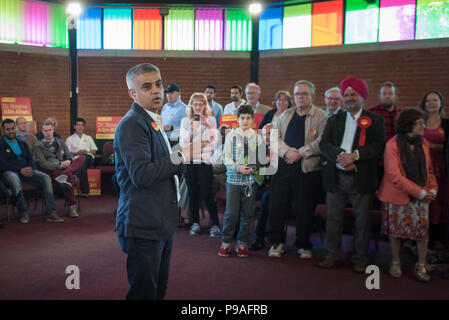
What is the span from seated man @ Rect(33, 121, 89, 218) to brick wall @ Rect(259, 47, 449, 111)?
4427 mm

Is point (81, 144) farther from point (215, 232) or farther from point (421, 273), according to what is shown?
point (421, 273)

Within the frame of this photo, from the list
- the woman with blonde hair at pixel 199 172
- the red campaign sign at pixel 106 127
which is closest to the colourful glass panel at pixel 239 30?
the red campaign sign at pixel 106 127

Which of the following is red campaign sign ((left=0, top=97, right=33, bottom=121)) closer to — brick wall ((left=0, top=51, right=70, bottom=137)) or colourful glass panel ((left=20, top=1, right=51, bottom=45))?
brick wall ((left=0, top=51, right=70, bottom=137))

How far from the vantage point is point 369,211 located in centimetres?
353

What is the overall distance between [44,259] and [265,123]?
2.78 metres

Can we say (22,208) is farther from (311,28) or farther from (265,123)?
(311,28)

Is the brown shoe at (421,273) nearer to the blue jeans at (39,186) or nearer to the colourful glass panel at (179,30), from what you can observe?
the blue jeans at (39,186)

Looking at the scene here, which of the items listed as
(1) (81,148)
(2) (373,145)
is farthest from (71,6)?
(2) (373,145)

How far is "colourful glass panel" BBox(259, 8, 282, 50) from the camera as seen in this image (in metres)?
8.31

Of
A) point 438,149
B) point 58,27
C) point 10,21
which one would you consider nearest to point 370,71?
point 438,149

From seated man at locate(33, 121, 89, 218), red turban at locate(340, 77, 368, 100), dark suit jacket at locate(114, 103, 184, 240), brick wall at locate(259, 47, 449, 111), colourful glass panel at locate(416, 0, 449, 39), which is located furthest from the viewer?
brick wall at locate(259, 47, 449, 111)

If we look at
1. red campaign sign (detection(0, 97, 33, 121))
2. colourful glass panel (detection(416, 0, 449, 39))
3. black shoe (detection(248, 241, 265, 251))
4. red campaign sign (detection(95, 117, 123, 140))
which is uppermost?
colourful glass panel (detection(416, 0, 449, 39))

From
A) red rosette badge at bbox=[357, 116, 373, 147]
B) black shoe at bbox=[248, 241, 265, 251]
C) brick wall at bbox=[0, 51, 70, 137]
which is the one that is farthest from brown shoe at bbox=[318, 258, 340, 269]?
brick wall at bbox=[0, 51, 70, 137]

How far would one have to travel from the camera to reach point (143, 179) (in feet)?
5.67
